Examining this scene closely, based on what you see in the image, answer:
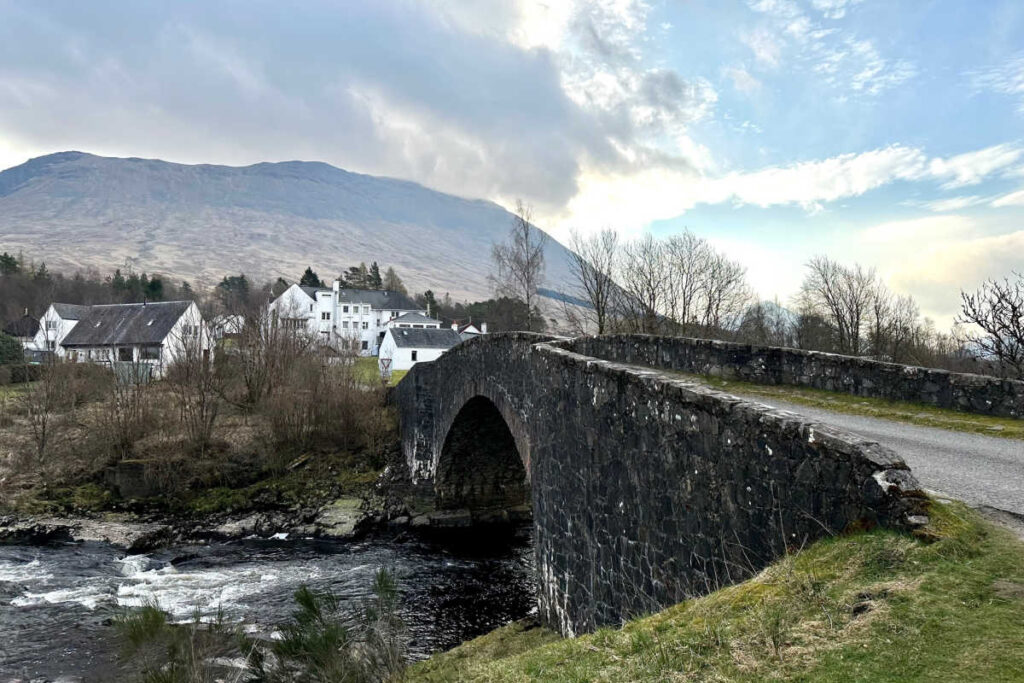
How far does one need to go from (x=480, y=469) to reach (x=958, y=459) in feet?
72.8

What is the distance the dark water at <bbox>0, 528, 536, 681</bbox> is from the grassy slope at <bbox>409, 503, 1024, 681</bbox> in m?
10.7

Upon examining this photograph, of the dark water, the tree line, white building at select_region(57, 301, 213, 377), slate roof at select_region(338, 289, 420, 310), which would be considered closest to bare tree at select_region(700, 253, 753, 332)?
the tree line

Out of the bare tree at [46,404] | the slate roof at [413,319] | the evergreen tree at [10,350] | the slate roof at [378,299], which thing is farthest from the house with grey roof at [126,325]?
the slate roof at [413,319]

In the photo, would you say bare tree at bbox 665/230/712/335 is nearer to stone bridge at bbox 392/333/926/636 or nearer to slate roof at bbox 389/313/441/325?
stone bridge at bbox 392/333/926/636

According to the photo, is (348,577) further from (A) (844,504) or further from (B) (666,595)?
(A) (844,504)

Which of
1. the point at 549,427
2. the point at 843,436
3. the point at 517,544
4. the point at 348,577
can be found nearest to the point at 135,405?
the point at 348,577

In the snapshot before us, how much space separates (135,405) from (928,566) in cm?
3408

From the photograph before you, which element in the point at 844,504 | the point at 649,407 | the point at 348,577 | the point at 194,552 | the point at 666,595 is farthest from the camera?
the point at 194,552

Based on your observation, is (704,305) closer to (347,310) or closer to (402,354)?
(402,354)

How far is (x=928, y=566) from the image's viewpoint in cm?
425

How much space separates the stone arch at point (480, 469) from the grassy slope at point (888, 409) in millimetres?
13373

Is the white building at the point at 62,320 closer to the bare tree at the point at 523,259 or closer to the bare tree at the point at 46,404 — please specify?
the bare tree at the point at 46,404

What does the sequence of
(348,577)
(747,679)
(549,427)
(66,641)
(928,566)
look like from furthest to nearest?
1. (348,577)
2. (66,641)
3. (549,427)
4. (928,566)
5. (747,679)

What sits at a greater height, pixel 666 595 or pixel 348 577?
pixel 666 595
